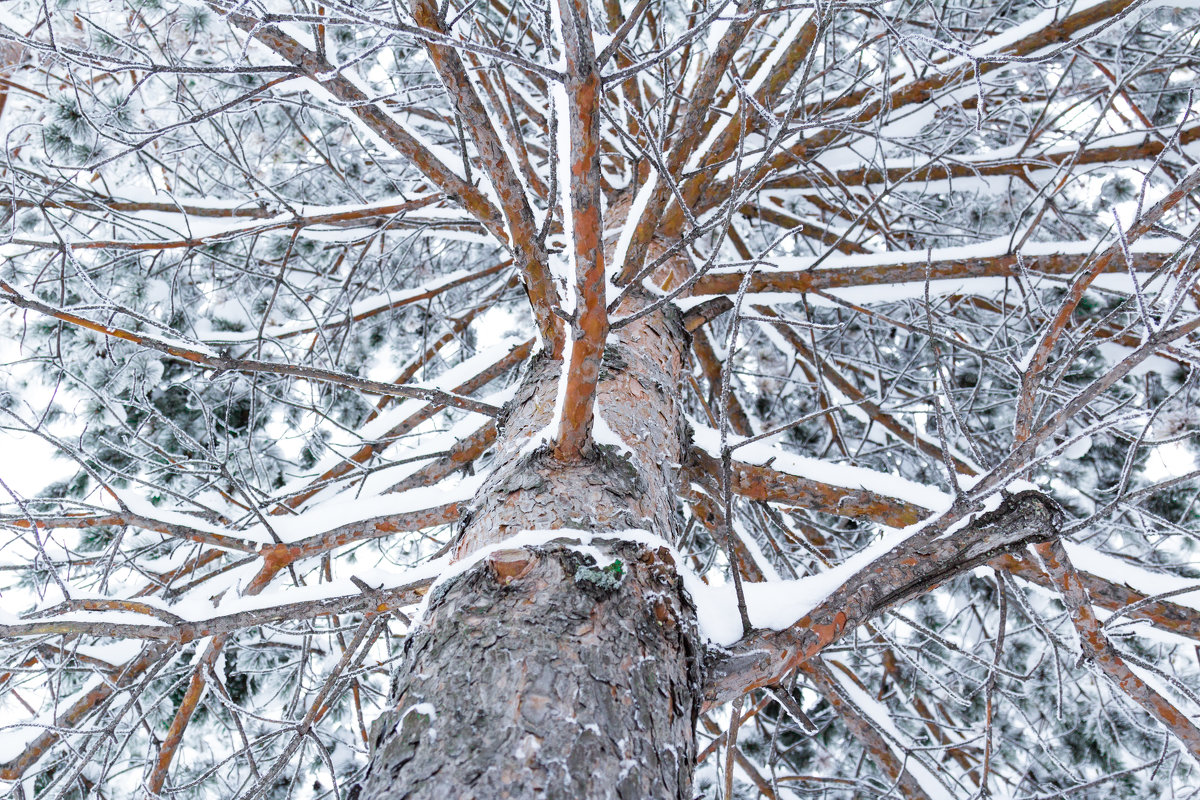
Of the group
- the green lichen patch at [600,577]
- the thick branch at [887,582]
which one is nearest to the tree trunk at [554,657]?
the green lichen patch at [600,577]

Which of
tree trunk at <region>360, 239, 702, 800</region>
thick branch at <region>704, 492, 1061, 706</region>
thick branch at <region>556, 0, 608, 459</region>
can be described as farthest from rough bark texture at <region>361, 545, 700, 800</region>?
thick branch at <region>556, 0, 608, 459</region>

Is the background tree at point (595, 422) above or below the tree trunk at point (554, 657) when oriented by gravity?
above

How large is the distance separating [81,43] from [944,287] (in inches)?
134

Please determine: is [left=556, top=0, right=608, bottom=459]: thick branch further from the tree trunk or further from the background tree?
the tree trunk

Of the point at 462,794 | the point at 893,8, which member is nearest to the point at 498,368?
the point at 462,794

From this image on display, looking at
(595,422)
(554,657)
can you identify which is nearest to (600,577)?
(554,657)

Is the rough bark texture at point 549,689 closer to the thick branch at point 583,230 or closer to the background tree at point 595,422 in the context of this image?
the background tree at point 595,422

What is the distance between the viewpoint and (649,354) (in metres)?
1.83

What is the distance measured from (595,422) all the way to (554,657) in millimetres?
550

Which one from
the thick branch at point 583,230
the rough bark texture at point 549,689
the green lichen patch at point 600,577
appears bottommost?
the rough bark texture at point 549,689

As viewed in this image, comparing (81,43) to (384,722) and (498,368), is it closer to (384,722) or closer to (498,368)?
(498,368)

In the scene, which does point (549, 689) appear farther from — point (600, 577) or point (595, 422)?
point (595, 422)

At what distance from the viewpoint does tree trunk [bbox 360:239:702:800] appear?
31.4 inches

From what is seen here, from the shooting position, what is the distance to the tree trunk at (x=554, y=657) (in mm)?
798
